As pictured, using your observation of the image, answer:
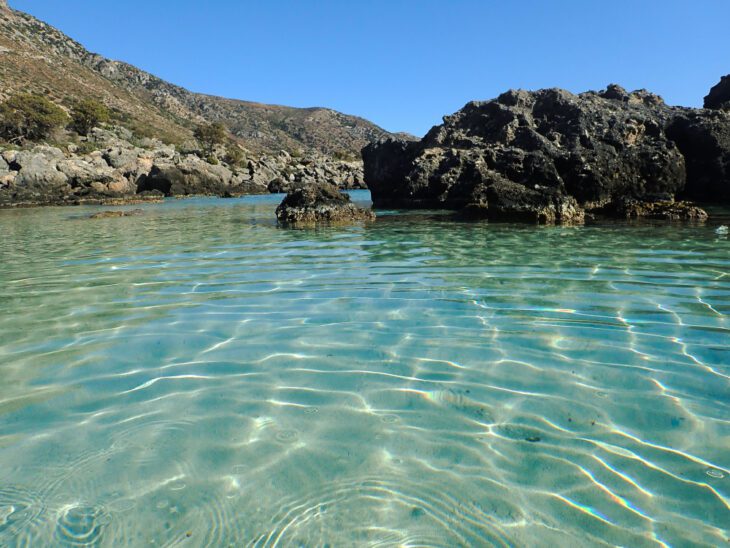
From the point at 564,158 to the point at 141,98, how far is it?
3533 inches

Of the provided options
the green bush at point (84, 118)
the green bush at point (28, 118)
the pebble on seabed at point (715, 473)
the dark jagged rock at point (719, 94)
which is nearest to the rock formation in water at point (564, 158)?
the dark jagged rock at point (719, 94)

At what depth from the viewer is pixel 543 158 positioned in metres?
13.7

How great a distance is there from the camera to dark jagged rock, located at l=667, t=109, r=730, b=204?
14.6 meters

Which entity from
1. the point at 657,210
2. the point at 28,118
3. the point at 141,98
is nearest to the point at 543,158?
the point at 657,210

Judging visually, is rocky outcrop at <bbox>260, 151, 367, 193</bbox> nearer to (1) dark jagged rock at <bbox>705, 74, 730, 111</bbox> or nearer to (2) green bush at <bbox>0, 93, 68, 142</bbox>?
(2) green bush at <bbox>0, 93, 68, 142</bbox>

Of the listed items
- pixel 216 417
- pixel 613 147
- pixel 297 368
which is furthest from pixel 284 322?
pixel 613 147

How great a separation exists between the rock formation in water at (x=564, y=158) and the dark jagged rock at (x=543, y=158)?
1.2 inches

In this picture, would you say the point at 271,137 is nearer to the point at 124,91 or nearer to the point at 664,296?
the point at 124,91

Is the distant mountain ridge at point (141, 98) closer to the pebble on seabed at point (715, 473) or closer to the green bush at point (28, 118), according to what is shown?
the green bush at point (28, 118)

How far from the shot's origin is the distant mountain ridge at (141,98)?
6062cm

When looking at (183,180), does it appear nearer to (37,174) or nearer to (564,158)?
(37,174)

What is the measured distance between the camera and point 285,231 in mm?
10703

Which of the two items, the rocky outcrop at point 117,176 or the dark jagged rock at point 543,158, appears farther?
the rocky outcrop at point 117,176

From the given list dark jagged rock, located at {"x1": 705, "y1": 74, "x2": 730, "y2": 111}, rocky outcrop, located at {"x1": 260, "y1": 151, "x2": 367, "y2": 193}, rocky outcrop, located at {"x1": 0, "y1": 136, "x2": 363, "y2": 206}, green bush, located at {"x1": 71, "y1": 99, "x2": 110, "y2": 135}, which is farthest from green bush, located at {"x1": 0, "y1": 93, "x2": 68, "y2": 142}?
dark jagged rock, located at {"x1": 705, "y1": 74, "x2": 730, "y2": 111}
